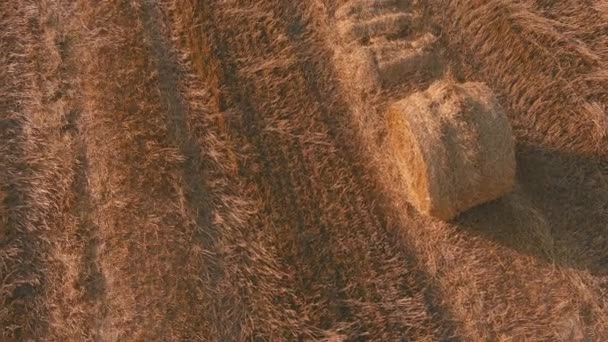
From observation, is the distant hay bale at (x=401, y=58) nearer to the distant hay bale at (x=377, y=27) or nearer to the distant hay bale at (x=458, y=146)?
the distant hay bale at (x=377, y=27)

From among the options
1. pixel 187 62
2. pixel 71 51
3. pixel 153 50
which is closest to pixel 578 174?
pixel 187 62

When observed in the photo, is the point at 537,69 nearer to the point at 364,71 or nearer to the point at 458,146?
the point at 458,146

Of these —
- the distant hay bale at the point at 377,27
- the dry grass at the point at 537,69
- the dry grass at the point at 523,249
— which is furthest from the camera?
the distant hay bale at the point at 377,27

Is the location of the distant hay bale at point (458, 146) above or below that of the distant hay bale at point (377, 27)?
below

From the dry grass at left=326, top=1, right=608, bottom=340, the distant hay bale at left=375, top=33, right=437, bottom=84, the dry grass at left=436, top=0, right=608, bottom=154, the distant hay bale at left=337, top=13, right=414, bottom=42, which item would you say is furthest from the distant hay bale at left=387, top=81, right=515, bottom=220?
the distant hay bale at left=337, top=13, right=414, bottom=42

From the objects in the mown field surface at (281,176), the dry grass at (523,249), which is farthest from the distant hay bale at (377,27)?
the dry grass at (523,249)

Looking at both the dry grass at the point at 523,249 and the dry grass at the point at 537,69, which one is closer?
the dry grass at the point at 523,249

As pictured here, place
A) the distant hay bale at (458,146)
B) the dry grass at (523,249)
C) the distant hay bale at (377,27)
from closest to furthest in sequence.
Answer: the distant hay bale at (458,146) → the dry grass at (523,249) → the distant hay bale at (377,27)

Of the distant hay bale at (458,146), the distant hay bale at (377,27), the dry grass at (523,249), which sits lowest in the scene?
the dry grass at (523,249)
